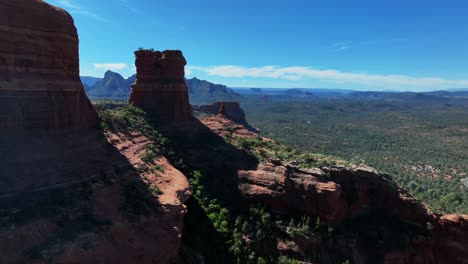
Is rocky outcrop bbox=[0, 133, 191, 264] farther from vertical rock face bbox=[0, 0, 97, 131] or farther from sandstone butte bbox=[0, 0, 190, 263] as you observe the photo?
vertical rock face bbox=[0, 0, 97, 131]

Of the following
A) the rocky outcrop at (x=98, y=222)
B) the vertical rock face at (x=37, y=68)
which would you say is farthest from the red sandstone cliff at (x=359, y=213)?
the vertical rock face at (x=37, y=68)

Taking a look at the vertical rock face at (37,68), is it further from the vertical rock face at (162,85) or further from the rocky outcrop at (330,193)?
the rocky outcrop at (330,193)

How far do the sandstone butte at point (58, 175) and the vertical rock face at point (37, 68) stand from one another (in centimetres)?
6

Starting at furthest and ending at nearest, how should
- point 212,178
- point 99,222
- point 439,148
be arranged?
point 439,148, point 212,178, point 99,222

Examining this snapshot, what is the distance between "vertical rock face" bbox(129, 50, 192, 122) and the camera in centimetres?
4412

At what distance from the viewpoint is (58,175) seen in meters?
22.8

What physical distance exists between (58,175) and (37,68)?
7610mm

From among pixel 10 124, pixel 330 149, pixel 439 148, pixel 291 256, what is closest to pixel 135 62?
pixel 10 124

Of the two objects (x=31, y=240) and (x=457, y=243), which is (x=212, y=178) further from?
(x=457, y=243)

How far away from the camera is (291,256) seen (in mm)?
30156

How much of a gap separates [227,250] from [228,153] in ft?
44.0

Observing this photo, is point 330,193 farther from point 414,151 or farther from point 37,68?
point 414,151

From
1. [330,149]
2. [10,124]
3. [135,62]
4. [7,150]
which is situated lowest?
[330,149]

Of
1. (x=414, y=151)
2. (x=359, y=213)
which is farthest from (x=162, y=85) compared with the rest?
(x=414, y=151)
